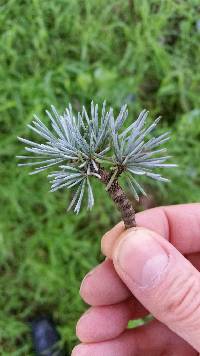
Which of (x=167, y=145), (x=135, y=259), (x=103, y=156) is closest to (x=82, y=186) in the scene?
(x=103, y=156)

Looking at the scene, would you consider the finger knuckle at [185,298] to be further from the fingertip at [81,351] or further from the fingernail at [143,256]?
the fingertip at [81,351]

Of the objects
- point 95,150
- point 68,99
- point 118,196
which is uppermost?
point 68,99

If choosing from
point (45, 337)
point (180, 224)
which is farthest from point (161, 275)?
point (45, 337)

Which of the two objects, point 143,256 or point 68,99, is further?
point 68,99

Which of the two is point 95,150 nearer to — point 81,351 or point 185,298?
point 185,298

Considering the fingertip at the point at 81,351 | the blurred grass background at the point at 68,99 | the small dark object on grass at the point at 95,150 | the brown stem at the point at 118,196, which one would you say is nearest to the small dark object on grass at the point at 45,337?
the blurred grass background at the point at 68,99

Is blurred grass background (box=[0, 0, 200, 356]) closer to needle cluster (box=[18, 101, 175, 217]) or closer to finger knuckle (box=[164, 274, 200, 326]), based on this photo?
finger knuckle (box=[164, 274, 200, 326])

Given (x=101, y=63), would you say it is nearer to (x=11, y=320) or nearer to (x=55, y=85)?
(x=55, y=85)
